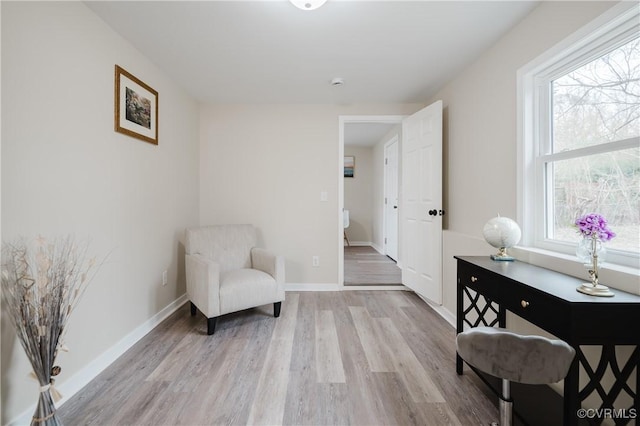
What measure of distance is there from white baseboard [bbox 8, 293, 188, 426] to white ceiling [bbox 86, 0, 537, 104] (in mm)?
2208

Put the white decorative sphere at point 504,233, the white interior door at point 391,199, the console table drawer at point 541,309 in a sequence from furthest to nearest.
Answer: the white interior door at point 391,199, the white decorative sphere at point 504,233, the console table drawer at point 541,309

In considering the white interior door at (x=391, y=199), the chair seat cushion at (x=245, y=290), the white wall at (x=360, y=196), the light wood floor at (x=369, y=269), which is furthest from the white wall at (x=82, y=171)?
the white wall at (x=360, y=196)

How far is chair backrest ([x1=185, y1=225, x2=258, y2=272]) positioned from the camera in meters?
2.68

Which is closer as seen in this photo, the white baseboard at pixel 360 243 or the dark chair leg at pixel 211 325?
the dark chair leg at pixel 211 325

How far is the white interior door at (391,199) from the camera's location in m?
4.94

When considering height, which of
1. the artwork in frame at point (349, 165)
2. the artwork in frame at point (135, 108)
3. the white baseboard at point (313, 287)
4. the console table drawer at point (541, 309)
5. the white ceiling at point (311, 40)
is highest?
the white ceiling at point (311, 40)

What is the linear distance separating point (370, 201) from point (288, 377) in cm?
525

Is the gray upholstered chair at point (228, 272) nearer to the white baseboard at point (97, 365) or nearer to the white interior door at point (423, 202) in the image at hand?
the white baseboard at point (97, 365)

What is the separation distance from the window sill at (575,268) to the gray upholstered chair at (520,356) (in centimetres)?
51

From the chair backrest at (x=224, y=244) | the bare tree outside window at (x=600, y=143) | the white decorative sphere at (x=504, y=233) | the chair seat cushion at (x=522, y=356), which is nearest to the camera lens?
the chair seat cushion at (x=522, y=356)

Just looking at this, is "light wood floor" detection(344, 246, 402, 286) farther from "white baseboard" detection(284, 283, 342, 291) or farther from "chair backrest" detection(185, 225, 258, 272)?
"chair backrest" detection(185, 225, 258, 272)

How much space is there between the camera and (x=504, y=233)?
1.68m

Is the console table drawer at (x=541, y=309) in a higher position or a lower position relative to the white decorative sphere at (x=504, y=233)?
lower

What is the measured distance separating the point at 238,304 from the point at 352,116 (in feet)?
8.04
